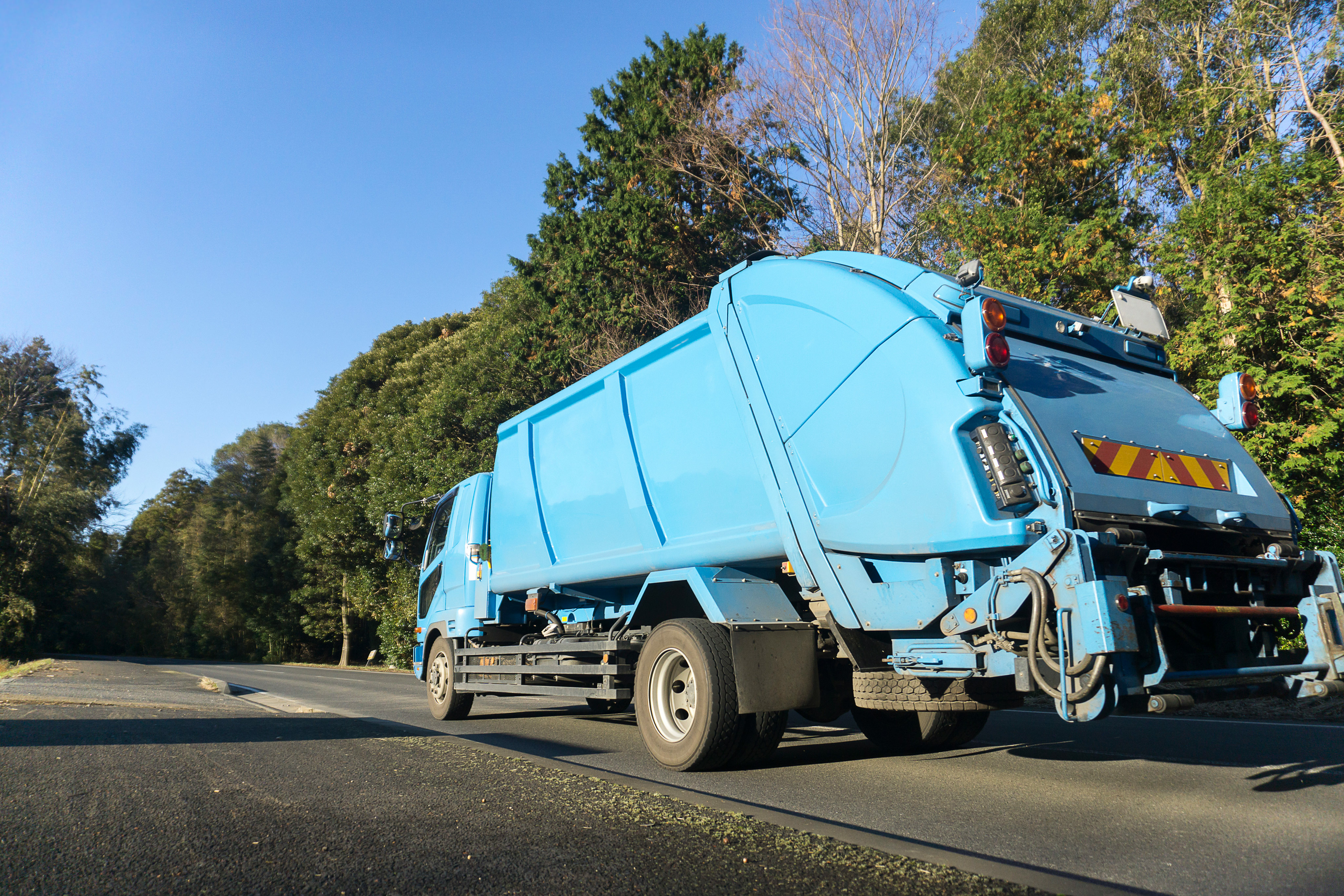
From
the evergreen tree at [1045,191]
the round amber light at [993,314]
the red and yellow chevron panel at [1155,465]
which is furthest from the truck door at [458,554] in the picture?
the evergreen tree at [1045,191]

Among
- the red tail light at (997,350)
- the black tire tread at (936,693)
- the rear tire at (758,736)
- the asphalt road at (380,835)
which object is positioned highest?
the red tail light at (997,350)

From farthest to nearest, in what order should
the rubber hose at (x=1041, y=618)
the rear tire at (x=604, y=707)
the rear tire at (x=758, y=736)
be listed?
the rear tire at (x=604, y=707) → the rear tire at (x=758, y=736) → the rubber hose at (x=1041, y=618)

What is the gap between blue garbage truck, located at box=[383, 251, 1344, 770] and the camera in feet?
13.6

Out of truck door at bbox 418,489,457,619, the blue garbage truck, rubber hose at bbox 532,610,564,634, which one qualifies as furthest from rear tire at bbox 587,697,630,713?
the blue garbage truck

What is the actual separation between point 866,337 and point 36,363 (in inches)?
1643

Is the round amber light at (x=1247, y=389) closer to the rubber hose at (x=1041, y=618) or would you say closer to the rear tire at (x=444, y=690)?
the rubber hose at (x=1041, y=618)

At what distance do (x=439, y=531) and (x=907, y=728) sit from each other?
673 cm

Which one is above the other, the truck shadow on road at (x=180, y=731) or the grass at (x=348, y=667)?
the truck shadow on road at (x=180, y=731)

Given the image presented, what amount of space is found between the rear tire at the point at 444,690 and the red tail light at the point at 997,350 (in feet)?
23.9

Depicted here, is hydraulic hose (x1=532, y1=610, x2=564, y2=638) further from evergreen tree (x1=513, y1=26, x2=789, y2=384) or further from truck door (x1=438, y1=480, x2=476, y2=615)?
evergreen tree (x1=513, y1=26, x2=789, y2=384)

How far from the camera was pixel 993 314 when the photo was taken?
451cm

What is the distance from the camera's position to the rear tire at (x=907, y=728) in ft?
21.3

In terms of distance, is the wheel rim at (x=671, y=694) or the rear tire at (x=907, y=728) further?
the rear tire at (x=907, y=728)

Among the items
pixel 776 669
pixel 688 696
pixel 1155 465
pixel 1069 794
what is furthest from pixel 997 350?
pixel 688 696
